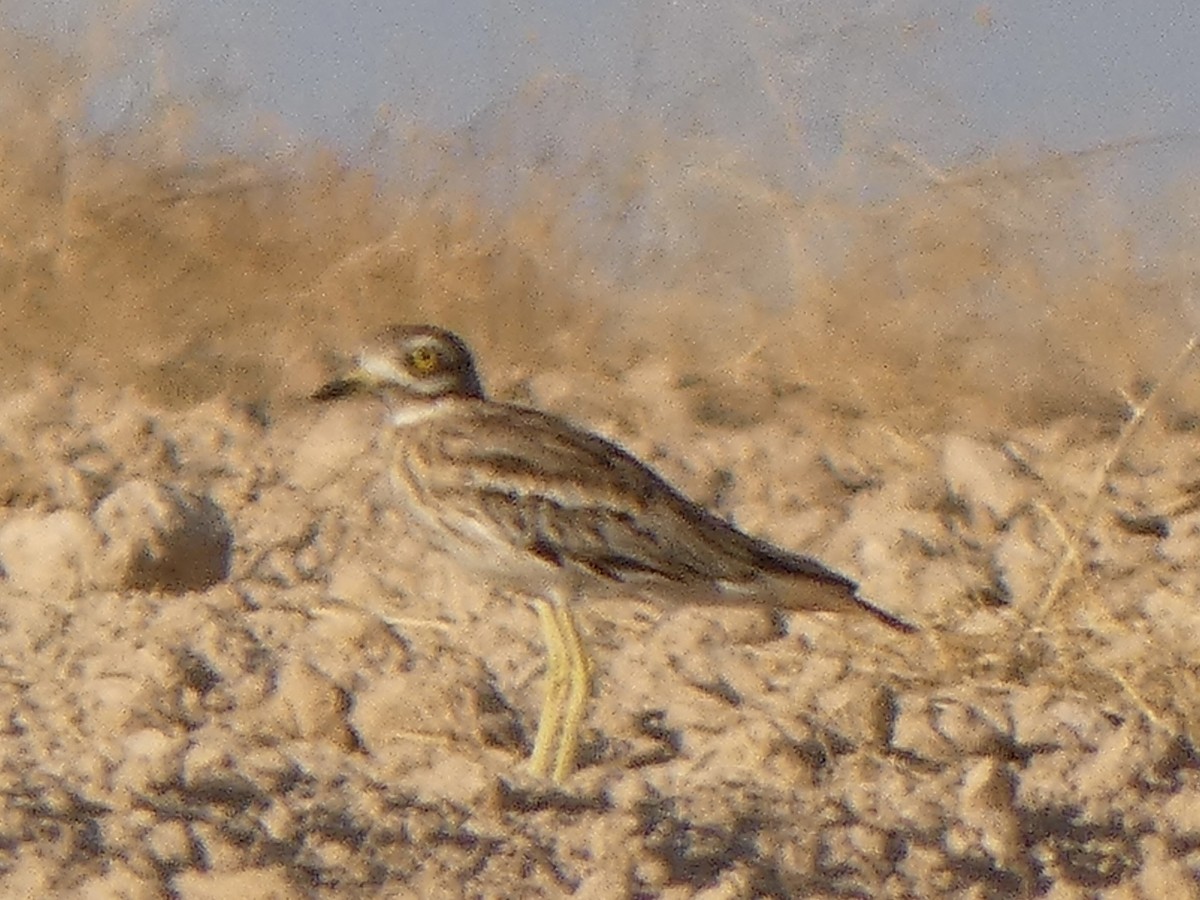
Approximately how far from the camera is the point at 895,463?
290 inches

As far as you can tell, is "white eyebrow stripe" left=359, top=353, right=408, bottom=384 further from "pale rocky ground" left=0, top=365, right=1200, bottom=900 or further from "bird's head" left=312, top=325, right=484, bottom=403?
"pale rocky ground" left=0, top=365, right=1200, bottom=900

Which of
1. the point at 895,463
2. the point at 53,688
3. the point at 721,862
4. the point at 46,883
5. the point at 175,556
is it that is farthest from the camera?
the point at 895,463

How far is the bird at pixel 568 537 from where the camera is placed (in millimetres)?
5562

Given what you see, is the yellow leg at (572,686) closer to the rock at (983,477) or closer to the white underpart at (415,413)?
the white underpart at (415,413)

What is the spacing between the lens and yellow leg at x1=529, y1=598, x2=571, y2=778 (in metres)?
5.37

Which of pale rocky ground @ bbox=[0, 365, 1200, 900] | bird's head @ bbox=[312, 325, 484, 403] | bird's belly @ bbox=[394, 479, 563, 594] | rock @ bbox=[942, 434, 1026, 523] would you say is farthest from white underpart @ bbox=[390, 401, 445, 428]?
rock @ bbox=[942, 434, 1026, 523]

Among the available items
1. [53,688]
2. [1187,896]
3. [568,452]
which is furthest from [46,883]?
[1187,896]

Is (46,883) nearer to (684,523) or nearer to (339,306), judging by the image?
(684,523)

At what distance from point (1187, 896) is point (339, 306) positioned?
346 centimetres

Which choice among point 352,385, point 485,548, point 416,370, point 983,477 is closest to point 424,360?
point 416,370

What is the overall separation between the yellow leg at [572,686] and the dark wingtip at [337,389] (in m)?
0.68

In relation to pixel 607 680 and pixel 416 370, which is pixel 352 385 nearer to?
pixel 416 370

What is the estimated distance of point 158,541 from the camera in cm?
630

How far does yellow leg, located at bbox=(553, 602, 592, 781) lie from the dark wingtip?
68cm
